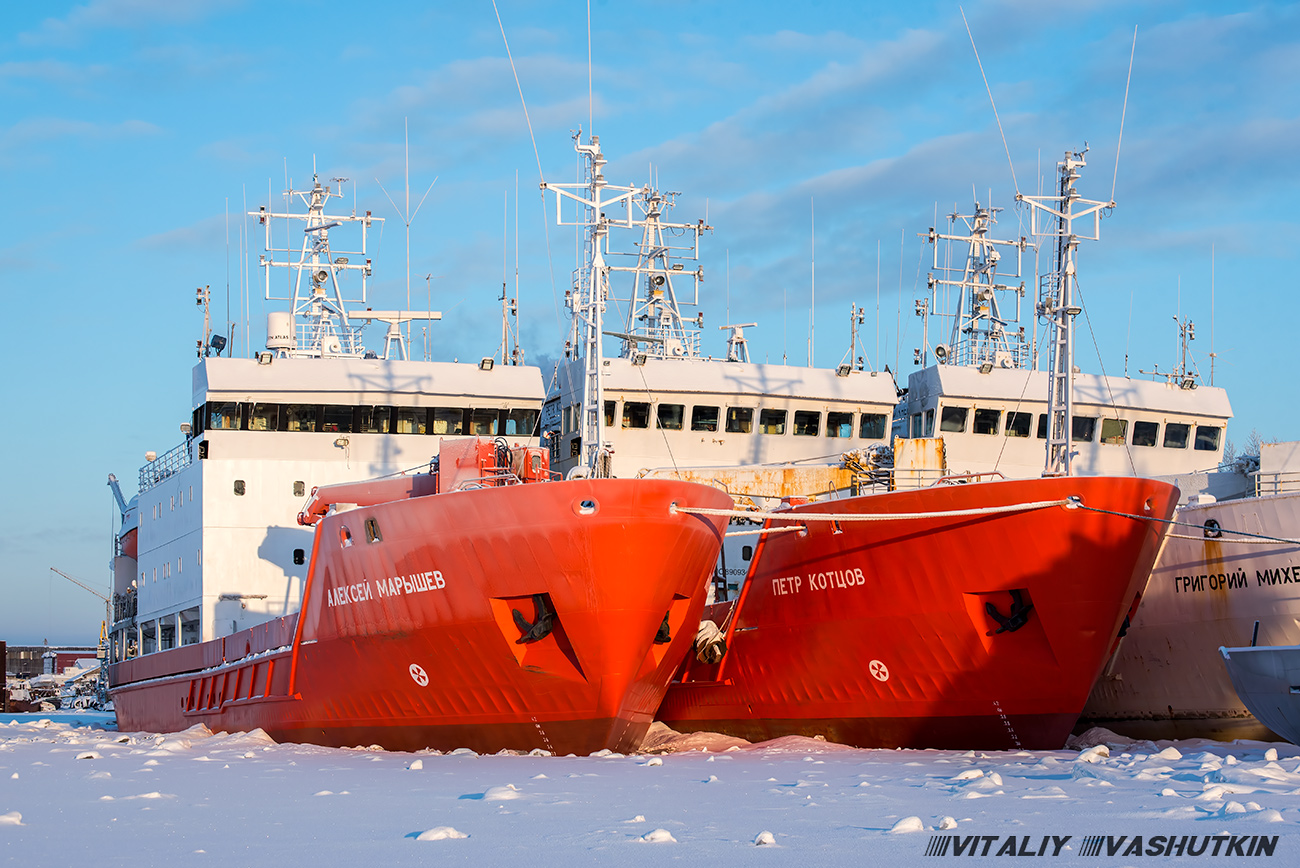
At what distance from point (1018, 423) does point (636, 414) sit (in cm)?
772

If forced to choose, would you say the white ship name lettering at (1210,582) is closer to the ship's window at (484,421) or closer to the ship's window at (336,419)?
the ship's window at (484,421)

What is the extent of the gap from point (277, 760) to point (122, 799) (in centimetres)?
447

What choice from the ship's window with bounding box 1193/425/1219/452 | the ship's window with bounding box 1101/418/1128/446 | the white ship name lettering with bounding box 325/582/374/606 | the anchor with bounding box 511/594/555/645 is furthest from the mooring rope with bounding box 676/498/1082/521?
the ship's window with bounding box 1193/425/1219/452

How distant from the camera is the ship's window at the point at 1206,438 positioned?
87.9ft

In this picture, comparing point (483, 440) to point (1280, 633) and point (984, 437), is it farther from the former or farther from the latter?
point (984, 437)

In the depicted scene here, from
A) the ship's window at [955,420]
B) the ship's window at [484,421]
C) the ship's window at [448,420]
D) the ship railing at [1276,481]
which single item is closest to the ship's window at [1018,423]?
the ship's window at [955,420]

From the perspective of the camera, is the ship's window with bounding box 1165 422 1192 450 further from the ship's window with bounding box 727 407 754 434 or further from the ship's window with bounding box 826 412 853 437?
the ship's window with bounding box 727 407 754 434

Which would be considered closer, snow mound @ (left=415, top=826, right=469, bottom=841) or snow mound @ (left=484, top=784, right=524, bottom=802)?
snow mound @ (left=415, top=826, right=469, bottom=841)

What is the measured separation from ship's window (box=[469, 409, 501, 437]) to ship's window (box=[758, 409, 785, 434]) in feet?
17.0

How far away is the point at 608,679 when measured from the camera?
14.7 metres

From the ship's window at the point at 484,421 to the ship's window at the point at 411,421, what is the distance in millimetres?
851

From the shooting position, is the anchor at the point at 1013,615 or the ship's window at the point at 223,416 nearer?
the anchor at the point at 1013,615

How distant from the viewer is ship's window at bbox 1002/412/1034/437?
2559cm

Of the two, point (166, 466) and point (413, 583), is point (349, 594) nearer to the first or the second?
point (413, 583)
